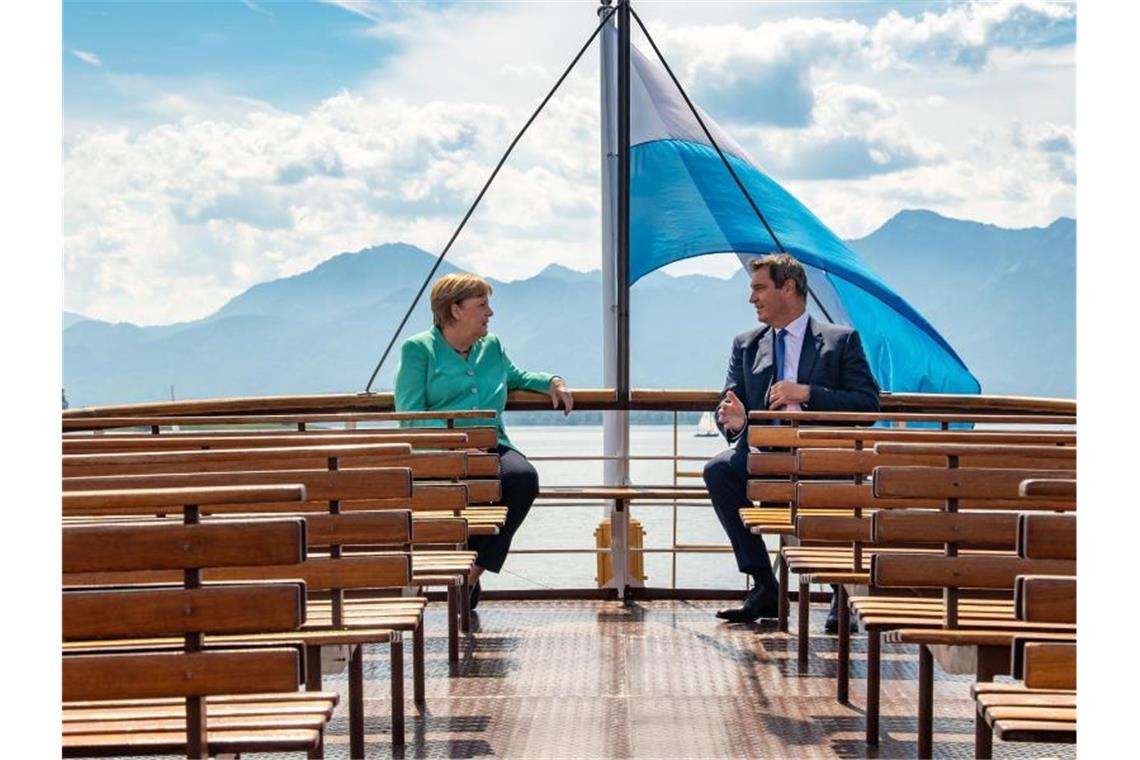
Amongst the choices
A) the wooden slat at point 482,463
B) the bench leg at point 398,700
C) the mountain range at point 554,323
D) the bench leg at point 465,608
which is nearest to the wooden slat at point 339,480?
the bench leg at point 398,700

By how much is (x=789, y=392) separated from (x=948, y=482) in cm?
239

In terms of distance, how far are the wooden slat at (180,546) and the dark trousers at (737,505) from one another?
382cm

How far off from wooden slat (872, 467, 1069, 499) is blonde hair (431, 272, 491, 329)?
2910 mm

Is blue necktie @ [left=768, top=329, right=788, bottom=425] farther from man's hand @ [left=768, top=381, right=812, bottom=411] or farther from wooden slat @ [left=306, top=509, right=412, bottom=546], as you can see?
wooden slat @ [left=306, top=509, right=412, bottom=546]

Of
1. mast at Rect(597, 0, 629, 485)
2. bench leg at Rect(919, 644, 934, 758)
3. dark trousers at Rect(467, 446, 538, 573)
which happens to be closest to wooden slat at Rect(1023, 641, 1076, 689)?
bench leg at Rect(919, 644, 934, 758)

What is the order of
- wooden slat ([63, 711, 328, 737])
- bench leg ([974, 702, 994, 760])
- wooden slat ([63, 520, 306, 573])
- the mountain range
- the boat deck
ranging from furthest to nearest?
the mountain range
the boat deck
bench leg ([974, 702, 994, 760])
wooden slat ([63, 711, 328, 737])
wooden slat ([63, 520, 306, 573])

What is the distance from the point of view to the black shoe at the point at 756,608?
622 cm

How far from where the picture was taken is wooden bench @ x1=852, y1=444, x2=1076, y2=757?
365cm

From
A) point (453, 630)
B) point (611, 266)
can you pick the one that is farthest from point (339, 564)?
point (611, 266)

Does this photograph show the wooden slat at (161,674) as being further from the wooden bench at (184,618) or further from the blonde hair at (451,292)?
the blonde hair at (451,292)

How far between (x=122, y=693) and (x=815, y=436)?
2.75 meters

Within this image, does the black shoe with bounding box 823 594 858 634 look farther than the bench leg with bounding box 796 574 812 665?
Yes

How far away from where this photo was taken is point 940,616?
13.0 feet

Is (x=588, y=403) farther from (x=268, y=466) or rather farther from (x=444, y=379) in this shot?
(x=268, y=466)
